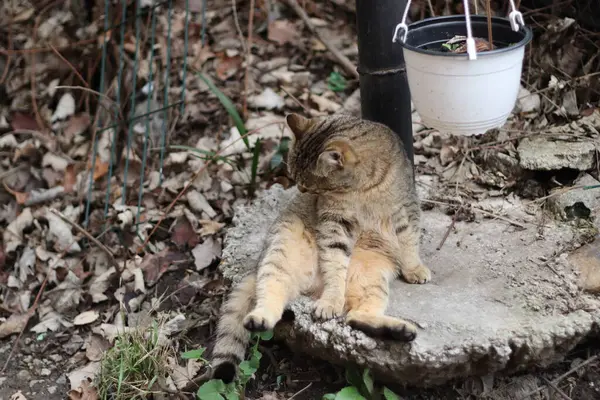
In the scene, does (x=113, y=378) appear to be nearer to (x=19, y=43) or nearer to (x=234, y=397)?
(x=234, y=397)

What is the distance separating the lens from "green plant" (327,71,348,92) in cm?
541

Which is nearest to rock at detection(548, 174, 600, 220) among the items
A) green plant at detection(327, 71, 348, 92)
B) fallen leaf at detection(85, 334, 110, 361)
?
green plant at detection(327, 71, 348, 92)

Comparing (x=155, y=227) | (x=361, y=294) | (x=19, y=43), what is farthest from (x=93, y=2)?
(x=361, y=294)

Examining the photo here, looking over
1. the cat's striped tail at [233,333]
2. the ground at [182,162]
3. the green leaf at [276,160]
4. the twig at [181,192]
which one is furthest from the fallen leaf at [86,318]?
the green leaf at [276,160]

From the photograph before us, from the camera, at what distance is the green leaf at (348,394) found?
9.78 feet

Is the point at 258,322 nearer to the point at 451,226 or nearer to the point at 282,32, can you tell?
the point at 451,226

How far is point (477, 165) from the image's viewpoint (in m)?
4.30

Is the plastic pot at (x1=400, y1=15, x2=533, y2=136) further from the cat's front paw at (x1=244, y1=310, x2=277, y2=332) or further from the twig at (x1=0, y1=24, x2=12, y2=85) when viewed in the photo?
the twig at (x1=0, y1=24, x2=12, y2=85)

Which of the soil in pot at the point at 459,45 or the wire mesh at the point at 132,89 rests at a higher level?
the soil in pot at the point at 459,45

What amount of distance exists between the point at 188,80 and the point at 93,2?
1.11 metres

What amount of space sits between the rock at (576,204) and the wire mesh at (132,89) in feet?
8.47

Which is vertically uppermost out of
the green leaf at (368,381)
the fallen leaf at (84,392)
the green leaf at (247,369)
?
the green leaf at (368,381)

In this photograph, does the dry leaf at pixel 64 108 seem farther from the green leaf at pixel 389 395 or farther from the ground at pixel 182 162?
the green leaf at pixel 389 395

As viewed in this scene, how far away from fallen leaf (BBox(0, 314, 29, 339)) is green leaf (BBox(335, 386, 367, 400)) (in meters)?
2.13
